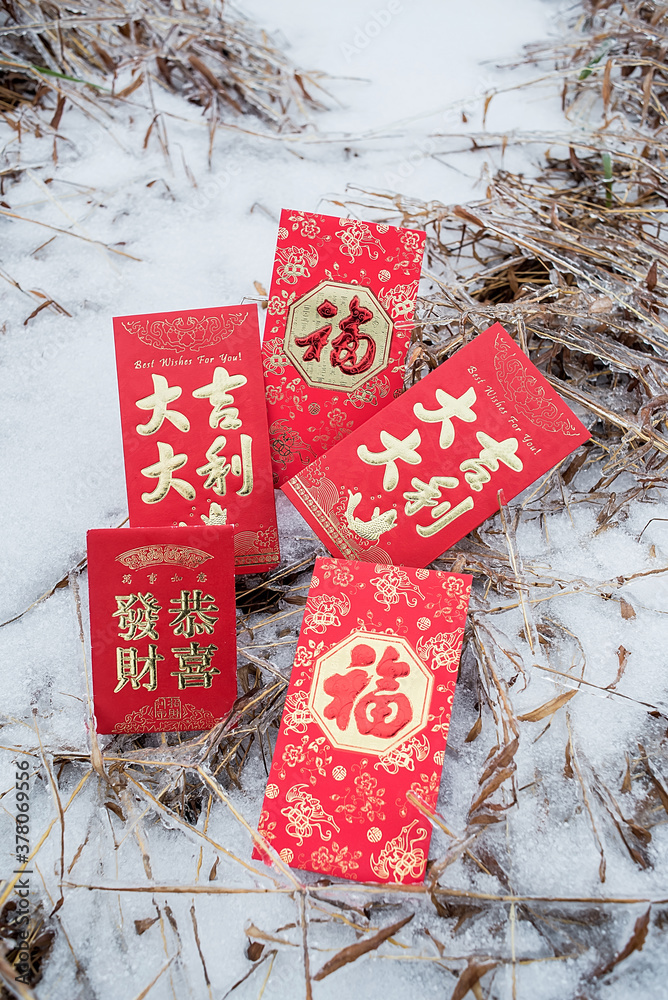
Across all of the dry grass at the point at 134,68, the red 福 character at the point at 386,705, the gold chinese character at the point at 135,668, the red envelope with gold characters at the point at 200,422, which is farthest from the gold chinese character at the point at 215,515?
the dry grass at the point at 134,68

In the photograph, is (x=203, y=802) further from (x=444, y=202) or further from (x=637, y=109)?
(x=637, y=109)

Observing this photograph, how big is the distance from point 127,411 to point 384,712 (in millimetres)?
620

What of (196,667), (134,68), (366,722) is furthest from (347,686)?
(134,68)

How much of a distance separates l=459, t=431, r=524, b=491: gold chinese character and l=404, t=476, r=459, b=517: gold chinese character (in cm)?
3

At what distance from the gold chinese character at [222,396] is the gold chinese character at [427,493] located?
1.01 ft

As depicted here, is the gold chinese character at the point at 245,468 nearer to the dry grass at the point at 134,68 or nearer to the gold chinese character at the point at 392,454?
the gold chinese character at the point at 392,454

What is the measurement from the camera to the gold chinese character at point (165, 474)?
1001mm

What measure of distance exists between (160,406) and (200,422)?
0.07m

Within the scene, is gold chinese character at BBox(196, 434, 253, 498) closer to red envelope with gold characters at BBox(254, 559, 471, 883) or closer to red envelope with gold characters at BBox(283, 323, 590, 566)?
red envelope with gold characters at BBox(283, 323, 590, 566)

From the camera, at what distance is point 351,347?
1.04 m

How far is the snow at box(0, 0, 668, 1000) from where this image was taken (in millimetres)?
781

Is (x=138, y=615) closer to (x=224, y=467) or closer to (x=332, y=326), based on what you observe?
(x=224, y=467)

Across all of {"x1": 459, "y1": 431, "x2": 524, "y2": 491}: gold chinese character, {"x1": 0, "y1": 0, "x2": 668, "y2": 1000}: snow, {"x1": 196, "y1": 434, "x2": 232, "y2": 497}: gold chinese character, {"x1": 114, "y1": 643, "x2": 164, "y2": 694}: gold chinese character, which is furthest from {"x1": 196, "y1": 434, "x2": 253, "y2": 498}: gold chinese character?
{"x1": 459, "y1": 431, "x2": 524, "y2": 491}: gold chinese character

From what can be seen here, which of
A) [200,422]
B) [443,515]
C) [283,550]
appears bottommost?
[283,550]
